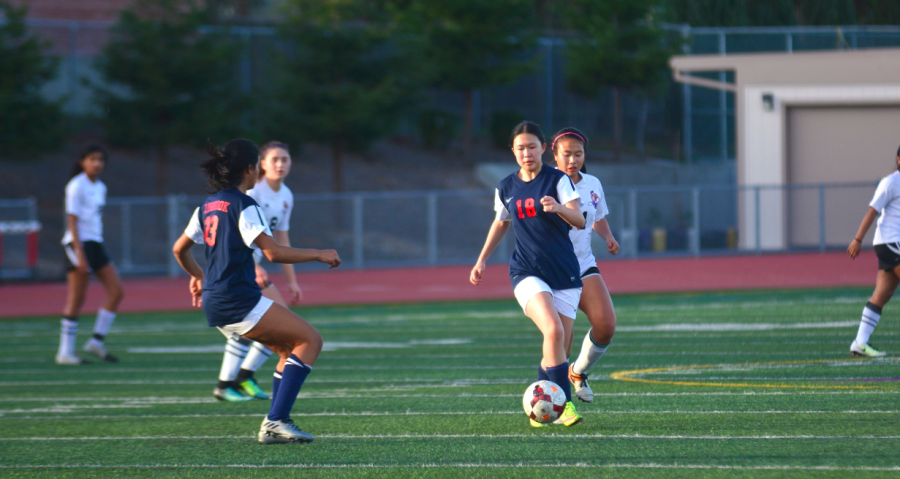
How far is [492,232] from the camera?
6.81 meters

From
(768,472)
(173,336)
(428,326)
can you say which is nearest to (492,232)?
(768,472)

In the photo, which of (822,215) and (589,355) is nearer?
(589,355)

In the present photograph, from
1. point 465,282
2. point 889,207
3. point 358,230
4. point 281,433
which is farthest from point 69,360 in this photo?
point 358,230

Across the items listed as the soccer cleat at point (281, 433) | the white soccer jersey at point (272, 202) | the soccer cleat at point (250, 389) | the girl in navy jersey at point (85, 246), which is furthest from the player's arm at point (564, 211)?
the girl in navy jersey at point (85, 246)

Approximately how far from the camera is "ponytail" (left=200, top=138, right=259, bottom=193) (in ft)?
19.3

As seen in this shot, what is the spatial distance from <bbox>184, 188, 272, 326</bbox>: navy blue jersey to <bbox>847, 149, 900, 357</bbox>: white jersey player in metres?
5.53

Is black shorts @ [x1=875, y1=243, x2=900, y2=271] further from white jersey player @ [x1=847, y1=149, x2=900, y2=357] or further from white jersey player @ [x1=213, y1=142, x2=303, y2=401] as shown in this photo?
white jersey player @ [x1=213, y1=142, x2=303, y2=401]

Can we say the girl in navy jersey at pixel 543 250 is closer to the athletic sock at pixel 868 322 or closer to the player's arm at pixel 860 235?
the player's arm at pixel 860 235

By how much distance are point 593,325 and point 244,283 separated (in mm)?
2596

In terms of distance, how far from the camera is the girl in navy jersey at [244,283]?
572cm

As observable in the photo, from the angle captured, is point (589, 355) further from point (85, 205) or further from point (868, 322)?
point (85, 205)

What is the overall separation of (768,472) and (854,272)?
→ 17.2 meters

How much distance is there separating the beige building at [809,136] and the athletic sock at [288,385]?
20523 mm

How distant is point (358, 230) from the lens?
24453mm
